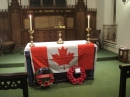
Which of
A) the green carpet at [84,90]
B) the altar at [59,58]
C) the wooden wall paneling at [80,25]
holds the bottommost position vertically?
the green carpet at [84,90]

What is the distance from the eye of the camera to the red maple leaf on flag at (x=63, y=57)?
366 cm

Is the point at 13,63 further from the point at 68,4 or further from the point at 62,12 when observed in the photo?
the point at 68,4

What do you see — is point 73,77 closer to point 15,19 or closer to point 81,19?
point 81,19

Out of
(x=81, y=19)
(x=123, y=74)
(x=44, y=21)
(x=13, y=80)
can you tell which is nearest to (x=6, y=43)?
(x=44, y=21)

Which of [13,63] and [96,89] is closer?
[96,89]

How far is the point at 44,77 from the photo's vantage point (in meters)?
3.45

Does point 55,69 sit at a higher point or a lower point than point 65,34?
lower

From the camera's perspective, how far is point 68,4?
7.54 metres

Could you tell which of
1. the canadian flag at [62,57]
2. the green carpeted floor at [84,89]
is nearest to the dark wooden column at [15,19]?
the canadian flag at [62,57]

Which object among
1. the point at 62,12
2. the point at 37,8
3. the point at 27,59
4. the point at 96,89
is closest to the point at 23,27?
the point at 37,8

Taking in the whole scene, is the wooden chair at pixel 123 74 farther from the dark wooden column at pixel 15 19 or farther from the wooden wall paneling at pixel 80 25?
the dark wooden column at pixel 15 19

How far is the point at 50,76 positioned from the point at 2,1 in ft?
16.0

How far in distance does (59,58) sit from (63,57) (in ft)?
0.30

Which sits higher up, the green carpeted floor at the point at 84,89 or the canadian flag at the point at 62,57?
the canadian flag at the point at 62,57
